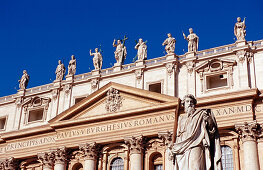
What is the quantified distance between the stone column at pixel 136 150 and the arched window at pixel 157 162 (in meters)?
1.01

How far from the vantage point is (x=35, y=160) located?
120 ft

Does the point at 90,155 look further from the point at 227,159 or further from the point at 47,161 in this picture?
the point at 227,159

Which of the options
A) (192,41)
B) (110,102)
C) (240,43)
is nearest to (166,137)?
(110,102)

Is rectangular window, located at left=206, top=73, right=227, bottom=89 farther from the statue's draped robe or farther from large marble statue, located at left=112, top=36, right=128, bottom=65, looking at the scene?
the statue's draped robe

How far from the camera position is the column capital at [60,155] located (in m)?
34.3

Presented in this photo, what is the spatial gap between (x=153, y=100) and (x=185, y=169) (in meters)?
22.9

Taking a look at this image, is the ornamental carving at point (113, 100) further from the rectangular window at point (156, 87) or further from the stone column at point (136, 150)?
the stone column at point (136, 150)

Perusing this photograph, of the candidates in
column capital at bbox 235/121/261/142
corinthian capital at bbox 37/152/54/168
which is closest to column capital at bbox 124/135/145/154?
corinthian capital at bbox 37/152/54/168

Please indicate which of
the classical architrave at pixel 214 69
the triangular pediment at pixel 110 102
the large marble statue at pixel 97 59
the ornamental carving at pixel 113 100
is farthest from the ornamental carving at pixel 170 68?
the large marble statue at pixel 97 59

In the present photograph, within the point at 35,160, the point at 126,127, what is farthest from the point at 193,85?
the point at 35,160

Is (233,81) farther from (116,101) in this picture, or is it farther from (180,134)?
(180,134)

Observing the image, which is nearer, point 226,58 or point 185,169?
point 185,169

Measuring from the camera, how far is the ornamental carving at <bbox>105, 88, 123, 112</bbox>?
33844mm

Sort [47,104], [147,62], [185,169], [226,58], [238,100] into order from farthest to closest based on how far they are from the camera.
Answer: [47,104], [147,62], [226,58], [238,100], [185,169]
